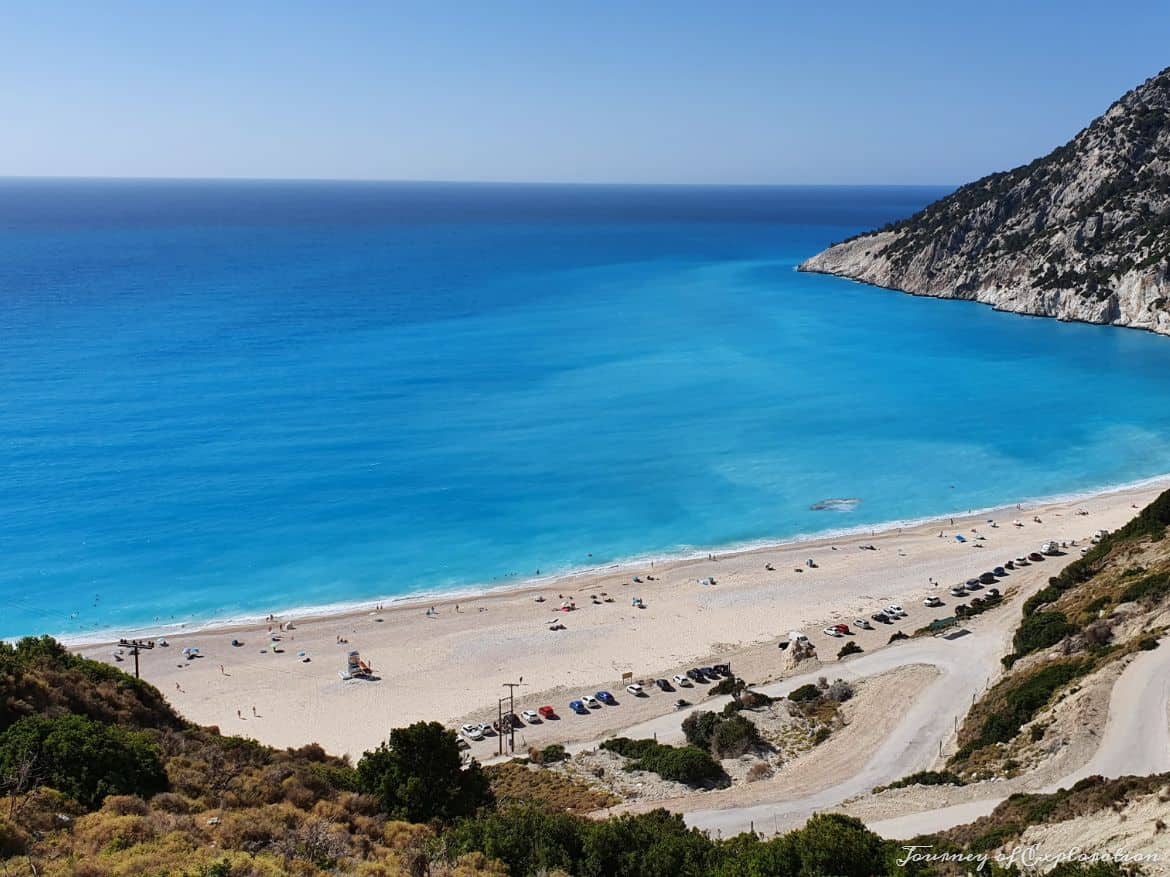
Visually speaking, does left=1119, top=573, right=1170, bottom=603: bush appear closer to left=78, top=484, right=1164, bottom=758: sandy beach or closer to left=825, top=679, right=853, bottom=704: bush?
left=825, top=679, right=853, bottom=704: bush

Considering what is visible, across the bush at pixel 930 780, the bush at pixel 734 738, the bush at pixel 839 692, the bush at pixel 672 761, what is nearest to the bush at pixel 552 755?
the bush at pixel 672 761

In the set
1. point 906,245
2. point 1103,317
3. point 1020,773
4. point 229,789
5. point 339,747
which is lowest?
point 339,747

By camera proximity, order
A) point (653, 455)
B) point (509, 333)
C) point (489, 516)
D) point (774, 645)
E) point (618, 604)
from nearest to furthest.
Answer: point (774, 645), point (618, 604), point (489, 516), point (653, 455), point (509, 333)

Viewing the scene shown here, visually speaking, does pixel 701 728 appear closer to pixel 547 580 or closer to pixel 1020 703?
pixel 1020 703

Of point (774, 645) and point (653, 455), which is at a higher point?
point (653, 455)

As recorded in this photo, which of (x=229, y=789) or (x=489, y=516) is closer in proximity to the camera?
(x=229, y=789)

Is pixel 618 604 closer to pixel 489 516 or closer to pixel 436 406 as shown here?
pixel 489 516

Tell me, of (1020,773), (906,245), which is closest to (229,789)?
(1020,773)

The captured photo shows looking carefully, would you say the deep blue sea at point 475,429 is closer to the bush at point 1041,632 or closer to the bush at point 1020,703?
the bush at point 1041,632
